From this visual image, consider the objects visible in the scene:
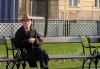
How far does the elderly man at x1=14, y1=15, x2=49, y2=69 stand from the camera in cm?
859

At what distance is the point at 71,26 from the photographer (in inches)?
798

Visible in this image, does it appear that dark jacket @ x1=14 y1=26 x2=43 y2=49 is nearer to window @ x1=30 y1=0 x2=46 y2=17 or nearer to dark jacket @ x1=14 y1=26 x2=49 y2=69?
dark jacket @ x1=14 y1=26 x2=49 y2=69

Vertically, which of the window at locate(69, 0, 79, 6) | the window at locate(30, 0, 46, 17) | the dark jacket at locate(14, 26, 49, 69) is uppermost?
the window at locate(69, 0, 79, 6)

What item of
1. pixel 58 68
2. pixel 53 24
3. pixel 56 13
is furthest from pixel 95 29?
pixel 58 68

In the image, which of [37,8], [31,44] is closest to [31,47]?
[31,44]

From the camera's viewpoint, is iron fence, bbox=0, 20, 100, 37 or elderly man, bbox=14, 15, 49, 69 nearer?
elderly man, bbox=14, 15, 49, 69

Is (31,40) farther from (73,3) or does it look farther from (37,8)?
(73,3)

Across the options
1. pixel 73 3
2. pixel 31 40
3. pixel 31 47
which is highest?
pixel 73 3

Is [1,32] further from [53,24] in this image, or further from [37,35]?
[37,35]

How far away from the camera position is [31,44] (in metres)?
8.76

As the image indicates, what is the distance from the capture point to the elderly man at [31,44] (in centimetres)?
859

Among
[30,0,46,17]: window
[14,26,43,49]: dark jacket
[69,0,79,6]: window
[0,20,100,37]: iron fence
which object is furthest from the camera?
[69,0,79,6]: window

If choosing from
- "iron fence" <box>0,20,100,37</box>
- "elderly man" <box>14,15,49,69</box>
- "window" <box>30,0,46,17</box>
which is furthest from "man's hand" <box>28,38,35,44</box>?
"window" <box>30,0,46,17</box>

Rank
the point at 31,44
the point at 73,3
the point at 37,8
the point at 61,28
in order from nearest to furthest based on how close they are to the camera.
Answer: the point at 31,44 < the point at 61,28 < the point at 37,8 < the point at 73,3
